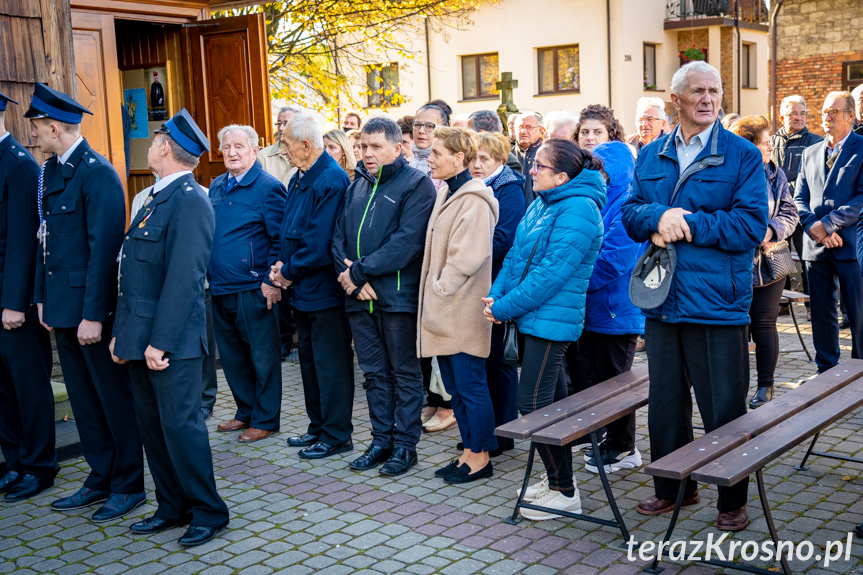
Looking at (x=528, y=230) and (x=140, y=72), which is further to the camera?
(x=140, y=72)

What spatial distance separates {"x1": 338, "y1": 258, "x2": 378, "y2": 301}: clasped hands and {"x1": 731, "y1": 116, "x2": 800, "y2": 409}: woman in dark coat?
2761 mm

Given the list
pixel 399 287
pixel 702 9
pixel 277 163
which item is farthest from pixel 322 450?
pixel 702 9

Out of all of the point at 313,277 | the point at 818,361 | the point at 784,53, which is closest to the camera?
the point at 313,277

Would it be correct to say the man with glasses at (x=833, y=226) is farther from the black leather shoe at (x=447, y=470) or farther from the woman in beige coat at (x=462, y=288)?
the black leather shoe at (x=447, y=470)

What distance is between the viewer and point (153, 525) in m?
4.85

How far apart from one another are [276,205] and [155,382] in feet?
6.84

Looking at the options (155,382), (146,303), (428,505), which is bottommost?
(428,505)

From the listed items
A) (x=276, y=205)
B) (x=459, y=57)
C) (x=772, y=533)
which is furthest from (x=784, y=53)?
(x=772, y=533)

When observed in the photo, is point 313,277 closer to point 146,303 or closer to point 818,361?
point 146,303

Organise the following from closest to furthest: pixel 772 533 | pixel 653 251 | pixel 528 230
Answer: pixel 772 533, pixel 653 251, pixel 528 230

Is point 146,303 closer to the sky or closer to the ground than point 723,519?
closer to the sky

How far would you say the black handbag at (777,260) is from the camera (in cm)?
661

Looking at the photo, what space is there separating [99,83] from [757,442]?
7590 millimetres

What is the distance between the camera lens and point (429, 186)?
225 inches
